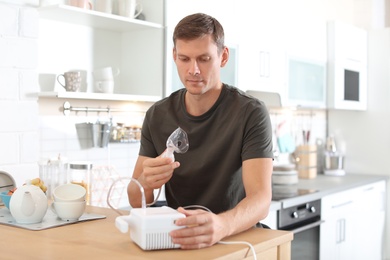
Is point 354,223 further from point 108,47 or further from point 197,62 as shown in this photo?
point 197,62

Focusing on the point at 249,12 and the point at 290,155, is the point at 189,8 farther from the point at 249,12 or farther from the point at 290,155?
the point at 290,155

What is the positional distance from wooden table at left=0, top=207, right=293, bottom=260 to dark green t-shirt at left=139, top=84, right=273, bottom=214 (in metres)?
0.31

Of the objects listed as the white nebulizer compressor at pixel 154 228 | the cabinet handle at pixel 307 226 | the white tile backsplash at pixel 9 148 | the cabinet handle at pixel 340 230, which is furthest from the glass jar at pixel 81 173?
the cabinet handle at pixel 340 230

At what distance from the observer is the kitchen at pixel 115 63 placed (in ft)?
8.48

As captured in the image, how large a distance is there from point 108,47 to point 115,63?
0.11 m

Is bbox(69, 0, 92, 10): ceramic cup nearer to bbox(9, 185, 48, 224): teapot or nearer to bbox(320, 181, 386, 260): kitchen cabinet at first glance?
bbox(9, 185, 48, 224): teapot

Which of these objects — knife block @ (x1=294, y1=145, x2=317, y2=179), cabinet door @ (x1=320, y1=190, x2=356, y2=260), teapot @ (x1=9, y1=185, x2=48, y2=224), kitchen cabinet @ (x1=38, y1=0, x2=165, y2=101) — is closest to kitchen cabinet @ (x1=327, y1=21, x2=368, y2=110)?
knife block @ (x1=294, y1=145, x2=317, y2=179)

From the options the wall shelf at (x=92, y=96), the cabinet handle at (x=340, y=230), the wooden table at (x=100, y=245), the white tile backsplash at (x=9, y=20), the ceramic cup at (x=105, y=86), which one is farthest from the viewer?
the cabinet handle at (x=340, y=230)

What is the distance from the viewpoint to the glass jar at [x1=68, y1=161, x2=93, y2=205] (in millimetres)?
2744

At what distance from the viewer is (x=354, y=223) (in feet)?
15.1

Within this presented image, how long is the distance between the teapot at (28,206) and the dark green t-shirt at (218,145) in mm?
514

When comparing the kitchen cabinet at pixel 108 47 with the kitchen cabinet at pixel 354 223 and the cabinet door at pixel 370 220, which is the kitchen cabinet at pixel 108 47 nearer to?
the kitchen cabinet at pixel 354 223

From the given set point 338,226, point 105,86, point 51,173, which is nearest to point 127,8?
point 105,86

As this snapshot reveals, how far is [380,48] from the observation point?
527 cm
